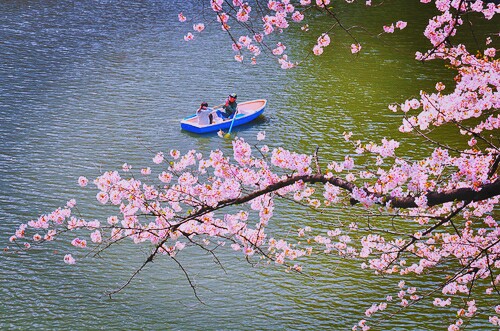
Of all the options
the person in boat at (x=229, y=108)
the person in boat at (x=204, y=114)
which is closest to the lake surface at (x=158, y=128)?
the person in boat at (x=204, y=114)

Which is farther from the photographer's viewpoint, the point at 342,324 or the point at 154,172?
the point at 154,172

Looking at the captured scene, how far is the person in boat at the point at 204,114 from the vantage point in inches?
542

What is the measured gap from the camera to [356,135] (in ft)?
44.2

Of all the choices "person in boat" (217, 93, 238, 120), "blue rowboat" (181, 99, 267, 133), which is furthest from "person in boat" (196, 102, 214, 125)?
"person in boat" (217, 93, 238, 120)

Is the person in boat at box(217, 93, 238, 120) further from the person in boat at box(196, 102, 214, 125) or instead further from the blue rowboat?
the person in boat at box(196, 102, 214, 125)

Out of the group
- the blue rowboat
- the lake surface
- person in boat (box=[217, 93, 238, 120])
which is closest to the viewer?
the lake surface

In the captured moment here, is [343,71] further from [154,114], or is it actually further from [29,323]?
[29,323]

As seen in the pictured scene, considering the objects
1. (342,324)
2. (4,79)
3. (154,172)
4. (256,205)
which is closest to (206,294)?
(342,324)

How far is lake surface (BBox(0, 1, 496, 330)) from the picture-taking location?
8219 mm

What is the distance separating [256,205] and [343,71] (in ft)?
39.1

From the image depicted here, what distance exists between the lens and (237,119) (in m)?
14.2

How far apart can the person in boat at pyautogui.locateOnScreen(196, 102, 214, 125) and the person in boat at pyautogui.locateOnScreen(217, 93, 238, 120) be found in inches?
11.3

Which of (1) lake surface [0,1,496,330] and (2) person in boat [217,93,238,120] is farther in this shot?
(2) person in boat [217,93,238,120]

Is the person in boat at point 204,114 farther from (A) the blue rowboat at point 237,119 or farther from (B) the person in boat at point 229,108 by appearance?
(B) the person in boat at point 229,108
